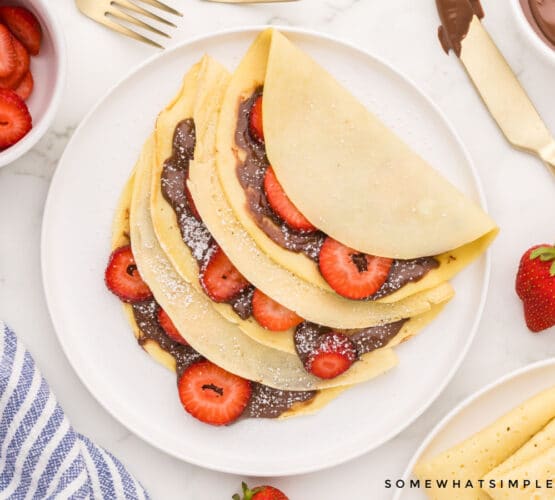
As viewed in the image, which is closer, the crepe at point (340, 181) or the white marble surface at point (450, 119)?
the crepe at point (340, 181)

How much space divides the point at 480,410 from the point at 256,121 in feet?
2.75

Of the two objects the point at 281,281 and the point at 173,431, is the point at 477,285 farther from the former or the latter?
the point at 173,431

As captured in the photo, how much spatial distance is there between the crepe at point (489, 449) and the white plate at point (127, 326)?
0.40 feet

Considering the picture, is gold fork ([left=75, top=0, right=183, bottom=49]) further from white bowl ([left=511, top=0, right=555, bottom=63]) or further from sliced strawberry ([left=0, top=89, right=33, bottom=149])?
white bowl ([left=511, top=0, right=555, bottom=63])

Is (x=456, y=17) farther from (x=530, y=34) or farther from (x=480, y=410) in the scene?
(x=480, y=410)

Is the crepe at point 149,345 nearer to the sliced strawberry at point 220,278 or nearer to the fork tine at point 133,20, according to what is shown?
the sliced strawberry at point 220,278

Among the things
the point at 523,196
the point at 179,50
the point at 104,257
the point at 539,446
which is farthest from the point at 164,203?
the point at 539,446

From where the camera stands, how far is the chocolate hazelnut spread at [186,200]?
1.93m

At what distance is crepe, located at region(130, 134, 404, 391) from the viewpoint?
1965mm

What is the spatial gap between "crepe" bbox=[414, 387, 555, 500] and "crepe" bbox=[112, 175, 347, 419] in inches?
10.2

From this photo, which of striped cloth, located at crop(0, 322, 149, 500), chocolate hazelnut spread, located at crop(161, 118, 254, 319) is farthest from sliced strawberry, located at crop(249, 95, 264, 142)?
striped cloth, located at crop(0, 322, 149, 500)

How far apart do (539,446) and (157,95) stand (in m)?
1.16

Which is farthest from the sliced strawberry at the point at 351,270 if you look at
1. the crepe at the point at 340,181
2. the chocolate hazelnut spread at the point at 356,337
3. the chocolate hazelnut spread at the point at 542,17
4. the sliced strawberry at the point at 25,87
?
the sliced strawberry at the point at 25,87

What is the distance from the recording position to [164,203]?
1.93 meters
